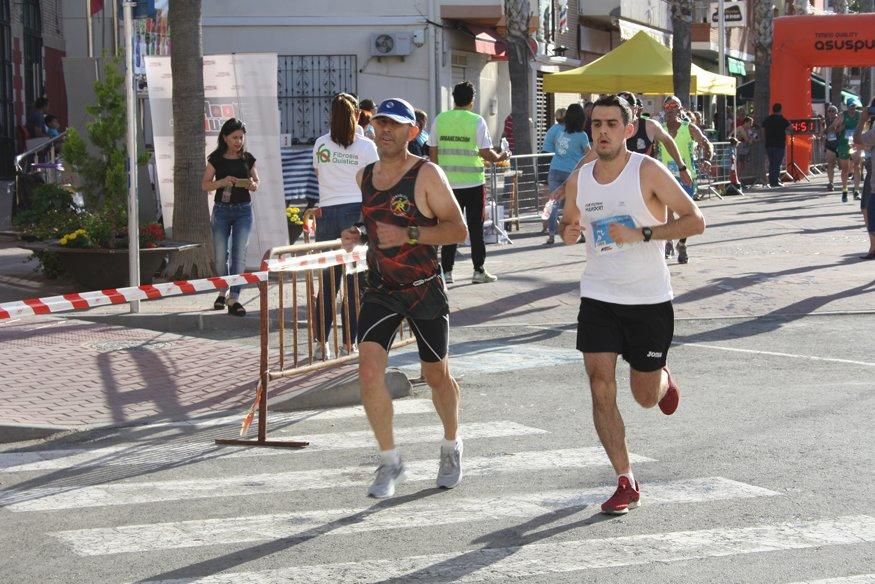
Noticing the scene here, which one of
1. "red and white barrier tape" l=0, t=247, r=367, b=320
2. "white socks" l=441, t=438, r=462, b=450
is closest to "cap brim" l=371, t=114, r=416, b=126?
"white socks" l=441, t=438, r=462, b=450

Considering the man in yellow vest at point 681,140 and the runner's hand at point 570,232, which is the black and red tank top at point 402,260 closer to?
the runner's hand at point 570,232

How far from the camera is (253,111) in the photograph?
1571cm

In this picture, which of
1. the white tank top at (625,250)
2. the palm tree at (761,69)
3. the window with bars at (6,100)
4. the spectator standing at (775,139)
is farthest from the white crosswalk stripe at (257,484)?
the palm tree at (761,69)

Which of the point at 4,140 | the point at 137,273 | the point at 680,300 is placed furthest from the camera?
the point at 4,140

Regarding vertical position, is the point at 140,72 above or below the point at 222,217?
above

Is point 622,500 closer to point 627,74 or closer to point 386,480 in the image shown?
point 386,480

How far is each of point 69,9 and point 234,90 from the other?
1428cm

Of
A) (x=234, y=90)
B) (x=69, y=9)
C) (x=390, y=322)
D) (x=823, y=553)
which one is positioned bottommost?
(x=823, y=553)

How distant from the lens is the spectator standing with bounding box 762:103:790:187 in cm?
3291

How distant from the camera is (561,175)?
61.7 feet

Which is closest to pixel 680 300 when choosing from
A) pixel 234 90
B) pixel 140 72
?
pixel 234 90

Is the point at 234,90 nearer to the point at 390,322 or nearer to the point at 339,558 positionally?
the point at 390,322

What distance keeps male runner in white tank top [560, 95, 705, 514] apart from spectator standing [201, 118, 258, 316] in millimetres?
6637

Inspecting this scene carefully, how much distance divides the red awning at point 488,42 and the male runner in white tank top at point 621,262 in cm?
2508
